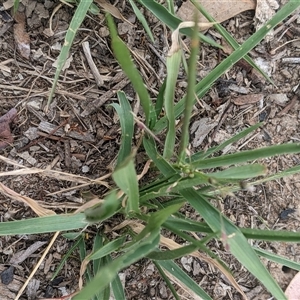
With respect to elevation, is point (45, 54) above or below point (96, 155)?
above

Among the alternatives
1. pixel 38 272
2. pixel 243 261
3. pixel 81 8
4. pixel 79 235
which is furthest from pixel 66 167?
pixel 243 261

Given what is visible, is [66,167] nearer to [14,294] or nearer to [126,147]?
[126,147]

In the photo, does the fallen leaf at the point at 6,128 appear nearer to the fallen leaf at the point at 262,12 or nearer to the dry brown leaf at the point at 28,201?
the dry brown leaf at the point at 28,201

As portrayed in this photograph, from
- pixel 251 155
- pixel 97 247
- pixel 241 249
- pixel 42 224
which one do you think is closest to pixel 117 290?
pixel 97 247

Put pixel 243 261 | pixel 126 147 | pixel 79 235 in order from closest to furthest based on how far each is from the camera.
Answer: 1. pixel 243 261
2. pixel 126 147
3. pixel 79 235

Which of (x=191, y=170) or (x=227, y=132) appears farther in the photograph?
(x=227, y=132)

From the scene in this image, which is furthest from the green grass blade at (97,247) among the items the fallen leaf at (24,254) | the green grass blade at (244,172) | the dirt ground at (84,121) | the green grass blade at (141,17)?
the green grass blade at (141,17)

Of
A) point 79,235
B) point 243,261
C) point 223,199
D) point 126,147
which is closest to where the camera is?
point 243,261

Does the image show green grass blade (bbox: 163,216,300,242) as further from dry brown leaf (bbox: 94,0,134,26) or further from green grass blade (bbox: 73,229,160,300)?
dry brown leaf (bbox: 94,0,134,26)
